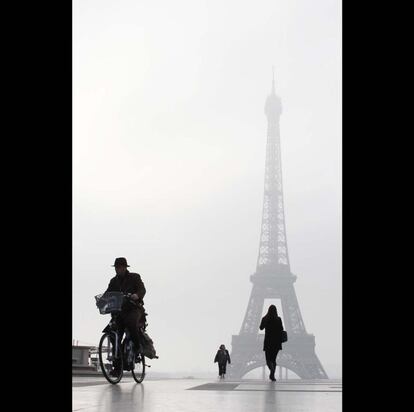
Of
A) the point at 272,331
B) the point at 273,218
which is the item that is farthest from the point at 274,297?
the point at 272,331

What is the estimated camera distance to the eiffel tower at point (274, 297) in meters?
49.0

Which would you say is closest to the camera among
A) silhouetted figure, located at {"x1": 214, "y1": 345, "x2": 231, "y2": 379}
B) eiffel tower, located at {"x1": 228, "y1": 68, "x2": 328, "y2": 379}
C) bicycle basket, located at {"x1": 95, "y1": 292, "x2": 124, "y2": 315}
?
bicycle basket, located at {"x1": 95, "y1": 292, "x2": 124, "y2": 315}

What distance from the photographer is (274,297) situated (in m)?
54.8

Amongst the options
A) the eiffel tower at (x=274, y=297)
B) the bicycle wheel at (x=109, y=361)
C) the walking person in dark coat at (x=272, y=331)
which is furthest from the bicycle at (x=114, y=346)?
the eiffel tower at (x=274, y=297)

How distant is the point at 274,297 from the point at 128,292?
46.9m

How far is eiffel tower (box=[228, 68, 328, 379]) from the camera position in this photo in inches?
1928

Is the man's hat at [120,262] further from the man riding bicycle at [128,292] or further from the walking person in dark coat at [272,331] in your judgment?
the walking person in dark coat at [272,331]

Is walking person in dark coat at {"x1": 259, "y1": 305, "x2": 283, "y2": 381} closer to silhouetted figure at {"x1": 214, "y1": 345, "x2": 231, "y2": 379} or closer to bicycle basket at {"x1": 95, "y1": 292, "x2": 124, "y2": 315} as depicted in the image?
bicycle basket at {"x1": 95, "y1": 292, "x2": 124, "y2": 315}

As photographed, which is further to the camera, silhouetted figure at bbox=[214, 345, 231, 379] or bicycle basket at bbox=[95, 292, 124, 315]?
silhouetted figure at bbox=[214, 345, 231, 379]

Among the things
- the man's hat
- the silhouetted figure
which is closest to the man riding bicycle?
the man's hat

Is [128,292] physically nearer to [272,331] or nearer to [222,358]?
[272,331]
